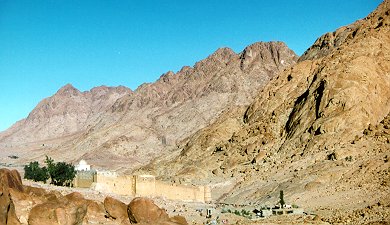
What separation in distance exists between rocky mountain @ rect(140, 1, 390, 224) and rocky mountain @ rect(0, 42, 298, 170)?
968 inches

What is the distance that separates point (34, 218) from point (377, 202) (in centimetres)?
2364

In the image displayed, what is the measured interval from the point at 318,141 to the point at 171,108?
241ft

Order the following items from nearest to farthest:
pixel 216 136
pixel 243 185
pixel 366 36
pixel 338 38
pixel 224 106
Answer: pixel 243 185 < pixel 366 36 < pixel 216 136 < pixel 338 38 < pixel 224 106

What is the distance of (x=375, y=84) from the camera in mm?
63312

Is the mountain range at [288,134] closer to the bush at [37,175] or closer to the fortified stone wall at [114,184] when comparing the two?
→ the fortified stone wall at [114,184]

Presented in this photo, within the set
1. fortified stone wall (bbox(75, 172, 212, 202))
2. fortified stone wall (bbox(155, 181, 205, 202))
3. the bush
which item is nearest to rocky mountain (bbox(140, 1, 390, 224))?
fortified stone wall (bbox(155, 181, 205, 202))

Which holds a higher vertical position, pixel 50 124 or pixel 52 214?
pixel 50 124

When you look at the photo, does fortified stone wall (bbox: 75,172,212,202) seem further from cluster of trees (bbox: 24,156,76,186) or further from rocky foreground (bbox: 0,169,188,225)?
rocky foreground (bbox: 0,169,188,225)

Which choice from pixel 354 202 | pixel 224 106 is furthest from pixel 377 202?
pixel 224 106

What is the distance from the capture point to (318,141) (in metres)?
56.9

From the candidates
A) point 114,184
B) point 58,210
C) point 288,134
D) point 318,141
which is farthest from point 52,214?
point 288,134

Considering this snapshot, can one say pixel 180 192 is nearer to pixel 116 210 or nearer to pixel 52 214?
pixel 116 210

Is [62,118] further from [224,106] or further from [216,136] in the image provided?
[216,136]

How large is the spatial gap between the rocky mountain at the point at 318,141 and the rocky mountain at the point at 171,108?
80.7 ft
